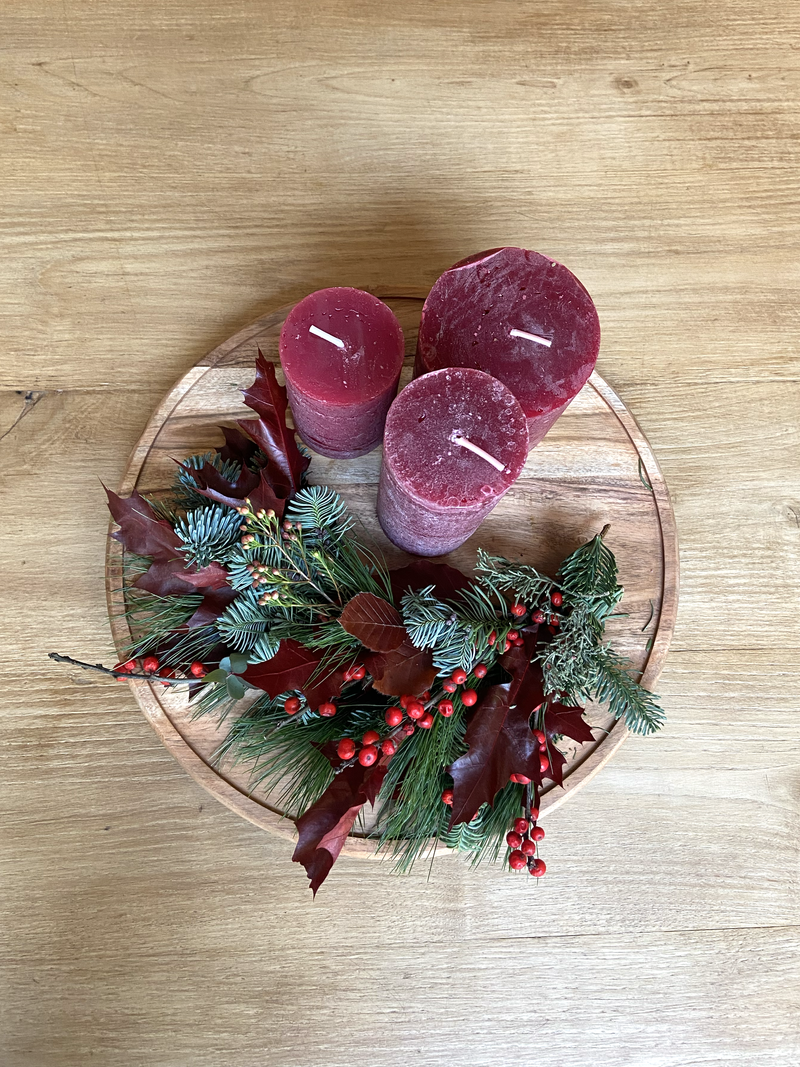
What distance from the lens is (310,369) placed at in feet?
1.99

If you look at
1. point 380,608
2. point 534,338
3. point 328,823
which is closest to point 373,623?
point 380,608

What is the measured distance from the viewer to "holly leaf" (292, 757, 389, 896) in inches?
22.1

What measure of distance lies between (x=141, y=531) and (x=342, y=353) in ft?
0.79

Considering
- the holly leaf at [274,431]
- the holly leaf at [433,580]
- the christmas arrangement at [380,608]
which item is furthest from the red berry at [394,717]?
the holly leaf at [274,431]

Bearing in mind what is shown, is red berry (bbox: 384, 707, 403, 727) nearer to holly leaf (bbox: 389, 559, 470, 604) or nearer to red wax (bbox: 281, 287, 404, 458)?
holly leaf (bbox: 389, 559, 470, 604)

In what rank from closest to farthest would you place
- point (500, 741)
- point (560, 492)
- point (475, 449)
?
point (475, 449) < point (500, 741) < point (560, 492)

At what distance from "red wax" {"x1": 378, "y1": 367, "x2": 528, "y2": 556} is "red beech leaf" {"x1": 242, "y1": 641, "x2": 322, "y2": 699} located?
17 cm

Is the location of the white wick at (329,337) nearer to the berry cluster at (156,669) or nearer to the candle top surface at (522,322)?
the candle top surface at (522,322)

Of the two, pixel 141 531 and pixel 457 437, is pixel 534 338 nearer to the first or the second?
pixel 457 437

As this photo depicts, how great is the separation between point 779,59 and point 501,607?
2.78ft

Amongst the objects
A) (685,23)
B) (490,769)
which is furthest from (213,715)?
(685,23)

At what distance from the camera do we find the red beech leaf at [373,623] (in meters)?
0.59

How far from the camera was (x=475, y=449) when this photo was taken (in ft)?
1.78

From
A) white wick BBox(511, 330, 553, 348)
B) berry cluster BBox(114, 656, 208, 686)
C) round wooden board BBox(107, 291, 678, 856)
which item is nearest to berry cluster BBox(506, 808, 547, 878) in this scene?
round wooden board BBox(107, 291, 678, 856)
